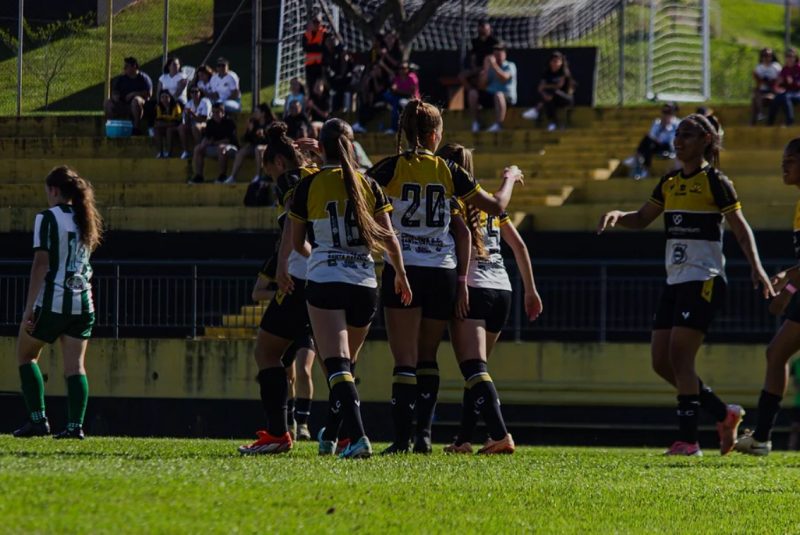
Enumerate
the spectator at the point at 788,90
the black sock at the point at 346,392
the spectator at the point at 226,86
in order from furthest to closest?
the spectator at the point at 226,86 < the spectator at the point at 788,90 < the black sock at the point at 346,392

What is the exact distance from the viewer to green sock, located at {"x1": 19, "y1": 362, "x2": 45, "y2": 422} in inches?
467

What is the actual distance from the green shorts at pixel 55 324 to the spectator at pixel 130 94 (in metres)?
15.7

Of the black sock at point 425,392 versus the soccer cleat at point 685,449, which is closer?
the black sock at point 425,392

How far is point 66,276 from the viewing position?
11.4 meters

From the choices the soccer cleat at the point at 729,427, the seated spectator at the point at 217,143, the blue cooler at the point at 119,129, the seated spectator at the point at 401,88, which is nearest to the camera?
the soccer cleat at the point at 729,427

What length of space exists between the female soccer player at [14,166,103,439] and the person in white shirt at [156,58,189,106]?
15.2 m

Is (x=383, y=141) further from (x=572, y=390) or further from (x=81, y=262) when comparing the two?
(x=81, y=262)

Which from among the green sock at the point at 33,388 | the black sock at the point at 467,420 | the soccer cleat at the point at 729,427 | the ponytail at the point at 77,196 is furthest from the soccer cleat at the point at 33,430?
the soccer cleat at the point at 729,427

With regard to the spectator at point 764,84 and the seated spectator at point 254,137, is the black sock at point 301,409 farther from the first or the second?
the spectator at point 764,84

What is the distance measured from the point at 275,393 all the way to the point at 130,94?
17305 mm

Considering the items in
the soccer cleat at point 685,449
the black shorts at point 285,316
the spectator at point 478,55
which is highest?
the spectator at point 478,55

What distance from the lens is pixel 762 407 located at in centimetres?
1162

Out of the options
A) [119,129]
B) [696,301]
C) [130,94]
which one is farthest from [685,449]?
[119,129]

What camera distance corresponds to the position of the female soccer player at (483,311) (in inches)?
427
